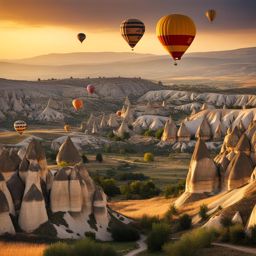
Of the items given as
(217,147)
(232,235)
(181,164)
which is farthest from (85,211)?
(217,147)

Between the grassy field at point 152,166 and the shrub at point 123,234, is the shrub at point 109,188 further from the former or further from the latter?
the shrub at point 123,234

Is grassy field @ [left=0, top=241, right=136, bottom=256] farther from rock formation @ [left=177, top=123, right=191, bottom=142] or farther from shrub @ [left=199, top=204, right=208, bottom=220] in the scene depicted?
rock formation @ [left=177, top=123, right=191, bottom=142]

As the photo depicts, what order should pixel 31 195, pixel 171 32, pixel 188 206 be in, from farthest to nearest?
1. pixel 171 32
2. pixel 188 206
3. pixel 31 195

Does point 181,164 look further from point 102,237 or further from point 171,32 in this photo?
point 102,237

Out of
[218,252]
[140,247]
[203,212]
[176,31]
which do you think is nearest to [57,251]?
[140,247]

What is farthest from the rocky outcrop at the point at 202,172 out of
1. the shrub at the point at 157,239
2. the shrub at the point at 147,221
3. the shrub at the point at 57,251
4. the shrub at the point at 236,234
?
the shrub at the point at 57,251
